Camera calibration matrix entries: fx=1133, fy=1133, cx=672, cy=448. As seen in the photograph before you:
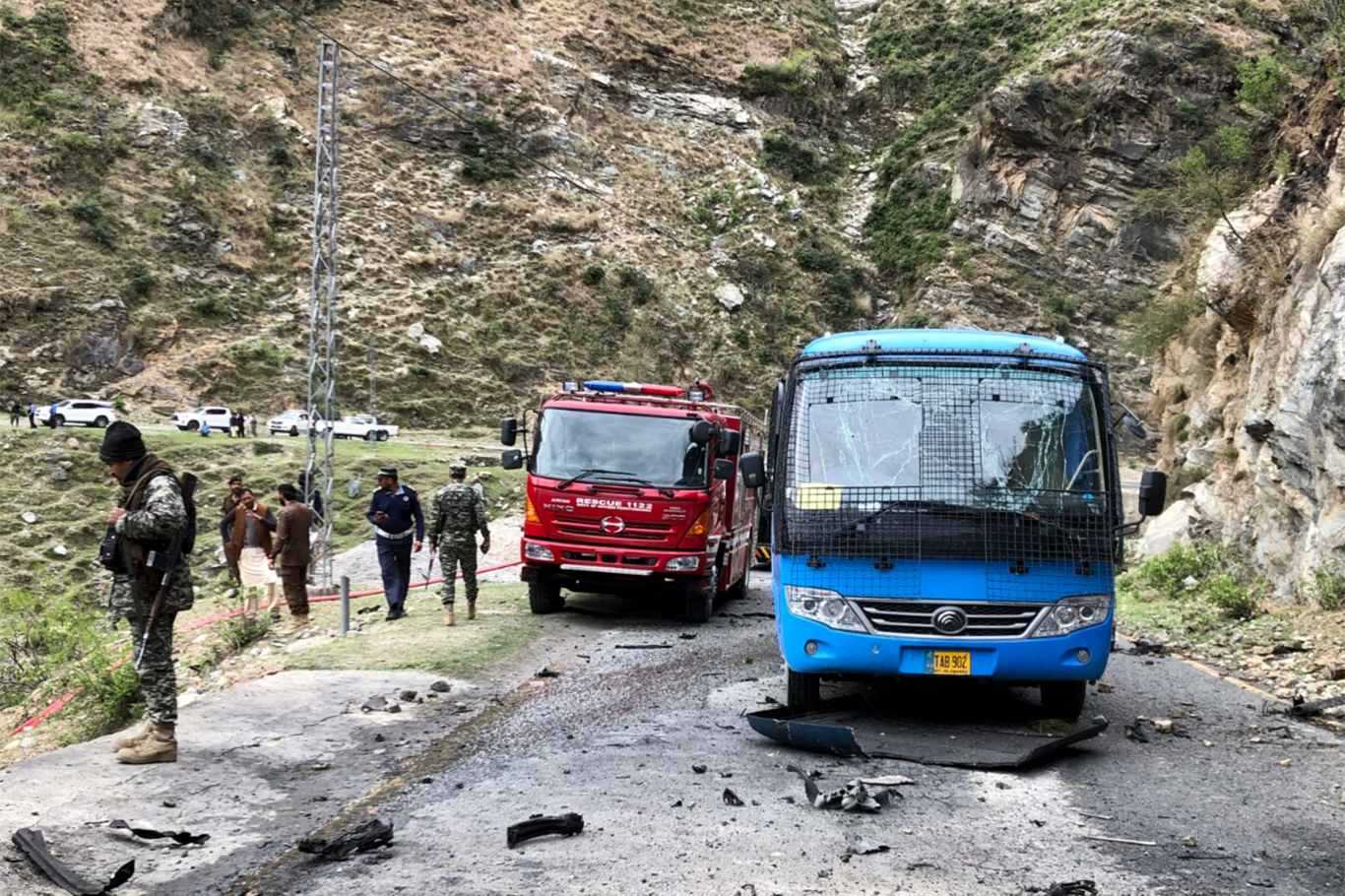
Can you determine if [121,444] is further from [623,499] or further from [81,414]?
[81,414]

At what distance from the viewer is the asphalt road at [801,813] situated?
485 cm

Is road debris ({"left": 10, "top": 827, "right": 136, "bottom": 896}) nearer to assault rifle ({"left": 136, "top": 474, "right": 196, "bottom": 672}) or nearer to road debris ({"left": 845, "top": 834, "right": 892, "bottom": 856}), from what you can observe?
assault rifle ({"left": 136, "top": 474, "right": 196, "bottom": 672})

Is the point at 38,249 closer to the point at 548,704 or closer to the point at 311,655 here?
the point at 311,655

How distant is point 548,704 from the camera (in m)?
9.02

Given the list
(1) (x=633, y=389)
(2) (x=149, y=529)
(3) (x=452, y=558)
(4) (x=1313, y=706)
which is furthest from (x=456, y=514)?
(4) (x=1313, y=706)

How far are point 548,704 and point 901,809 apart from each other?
3827 millimetres

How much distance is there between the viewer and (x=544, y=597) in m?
14.9

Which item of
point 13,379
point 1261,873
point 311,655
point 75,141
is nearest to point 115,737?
point 311,655

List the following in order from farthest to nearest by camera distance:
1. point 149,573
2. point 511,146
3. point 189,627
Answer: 1. point 511,146
2. point 189,627
3. point 149,573

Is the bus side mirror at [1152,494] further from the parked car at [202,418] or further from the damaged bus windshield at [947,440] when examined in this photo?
the parked car at [202,418]

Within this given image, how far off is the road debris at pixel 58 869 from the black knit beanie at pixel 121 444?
7.91 feet

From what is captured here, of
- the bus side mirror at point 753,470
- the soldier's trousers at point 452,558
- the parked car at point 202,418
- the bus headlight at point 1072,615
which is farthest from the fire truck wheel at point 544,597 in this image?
the parked car at point 202,418

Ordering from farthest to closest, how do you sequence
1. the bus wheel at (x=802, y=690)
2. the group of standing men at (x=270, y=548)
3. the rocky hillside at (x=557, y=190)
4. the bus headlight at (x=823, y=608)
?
the rocky hillside at (x=557, y=190), the group of standing men at (x=270, y=548), the bus wheel at (x=802, y=690), the bus headlight at (x=823, y=608)

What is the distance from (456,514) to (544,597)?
6.53ft
